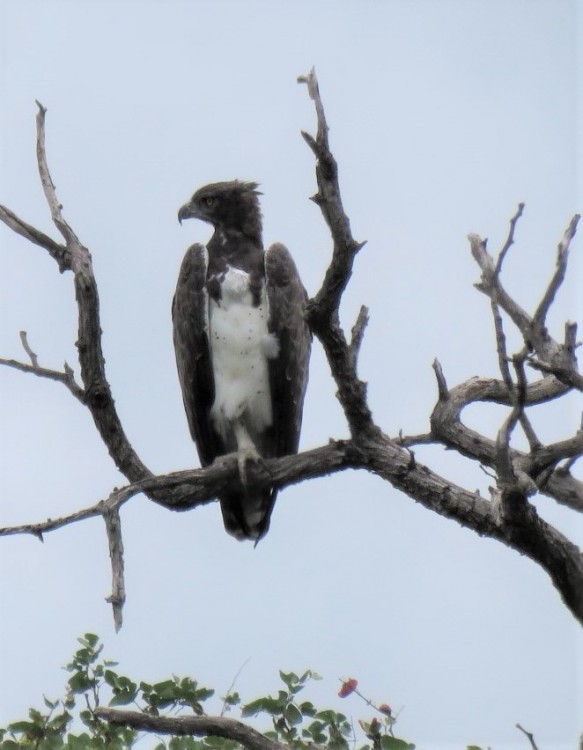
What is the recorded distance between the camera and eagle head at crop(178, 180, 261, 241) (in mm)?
8219

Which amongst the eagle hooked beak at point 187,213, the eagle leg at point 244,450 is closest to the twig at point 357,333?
the eagle leg at point 244,450

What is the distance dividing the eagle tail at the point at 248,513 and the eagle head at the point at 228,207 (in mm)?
1789

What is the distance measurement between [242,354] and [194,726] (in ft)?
8.63

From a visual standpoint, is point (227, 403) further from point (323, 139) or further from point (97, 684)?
point (323, 139)

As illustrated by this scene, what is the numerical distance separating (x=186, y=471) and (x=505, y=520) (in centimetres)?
205

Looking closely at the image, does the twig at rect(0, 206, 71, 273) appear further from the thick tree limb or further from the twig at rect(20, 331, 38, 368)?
the thick tree limb

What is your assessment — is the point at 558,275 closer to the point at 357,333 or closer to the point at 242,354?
the point at 357,333

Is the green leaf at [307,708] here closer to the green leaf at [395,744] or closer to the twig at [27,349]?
the green leaf at [395,744]

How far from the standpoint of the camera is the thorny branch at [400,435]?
16.3 ft

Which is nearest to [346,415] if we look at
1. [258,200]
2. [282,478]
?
[282,478]

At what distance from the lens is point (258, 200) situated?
333 inches

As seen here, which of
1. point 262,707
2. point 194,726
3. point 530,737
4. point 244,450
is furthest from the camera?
point 244,450

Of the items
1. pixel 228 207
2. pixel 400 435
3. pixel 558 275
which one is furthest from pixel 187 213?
pixel 558 275

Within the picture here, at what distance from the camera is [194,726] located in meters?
5.72
